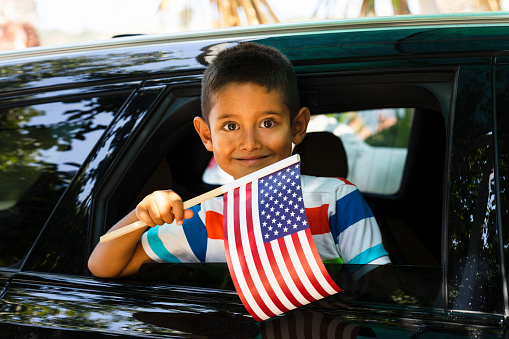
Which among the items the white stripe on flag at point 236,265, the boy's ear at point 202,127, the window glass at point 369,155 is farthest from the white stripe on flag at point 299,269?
the window glass at point 369,155

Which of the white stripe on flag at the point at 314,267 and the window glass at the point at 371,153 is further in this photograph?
the window glass at the point at 371,153

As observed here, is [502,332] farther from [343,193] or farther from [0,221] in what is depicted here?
[0,221]

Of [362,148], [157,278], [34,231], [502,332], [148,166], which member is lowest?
[502,332]

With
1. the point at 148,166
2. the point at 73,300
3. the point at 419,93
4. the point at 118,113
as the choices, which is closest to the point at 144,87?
the point at 118,113

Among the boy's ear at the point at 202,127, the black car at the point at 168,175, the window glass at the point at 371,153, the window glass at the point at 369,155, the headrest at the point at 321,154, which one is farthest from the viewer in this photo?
the window glass at the point at 371,153

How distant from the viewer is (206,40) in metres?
1.77

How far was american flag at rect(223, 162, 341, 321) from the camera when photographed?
129 cm

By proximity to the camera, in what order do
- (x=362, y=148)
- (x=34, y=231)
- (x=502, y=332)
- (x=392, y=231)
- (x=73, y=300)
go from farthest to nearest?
1. (x=362, y=148)
2. (x=392, y=231)
3. (x=34, y=231)
4. (x=73, y=300)
5. (x=502, y=332)

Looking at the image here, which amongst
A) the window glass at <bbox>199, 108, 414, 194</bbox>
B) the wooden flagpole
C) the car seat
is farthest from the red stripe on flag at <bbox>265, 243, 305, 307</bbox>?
the window glass at <bbox>199, 108, 414, 194</bbox>

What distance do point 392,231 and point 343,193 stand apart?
56.1 inches

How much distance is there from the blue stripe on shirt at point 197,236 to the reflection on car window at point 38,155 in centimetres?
34

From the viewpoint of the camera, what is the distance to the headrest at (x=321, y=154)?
256cm

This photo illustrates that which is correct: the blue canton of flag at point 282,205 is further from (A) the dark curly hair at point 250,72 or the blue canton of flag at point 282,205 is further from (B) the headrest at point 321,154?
(B) the headrest at point 321,154

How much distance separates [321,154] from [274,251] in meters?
1.33
